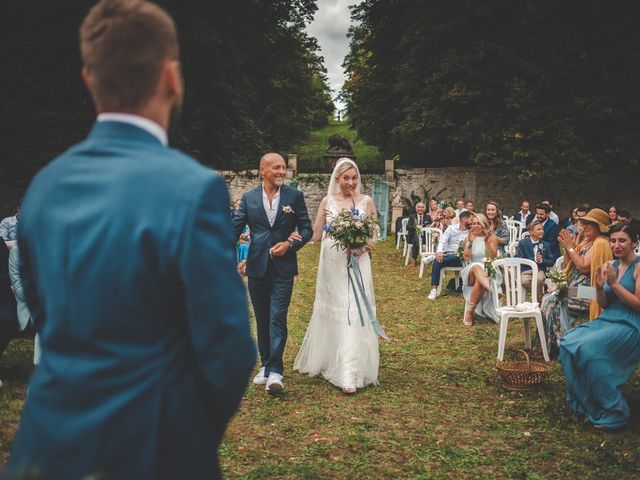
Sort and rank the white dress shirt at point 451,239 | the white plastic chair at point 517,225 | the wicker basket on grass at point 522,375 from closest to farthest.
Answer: the wicker basket on grass at point 522,375 → the white dress shirt at point 451,239 → the white plastic chair at point 517,225

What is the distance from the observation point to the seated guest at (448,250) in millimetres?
10948

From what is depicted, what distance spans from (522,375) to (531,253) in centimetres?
391

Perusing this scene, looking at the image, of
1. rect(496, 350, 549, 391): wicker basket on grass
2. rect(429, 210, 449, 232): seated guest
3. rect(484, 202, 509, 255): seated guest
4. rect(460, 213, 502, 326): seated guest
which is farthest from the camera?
rect(429, 210, 449, 232): seated guest

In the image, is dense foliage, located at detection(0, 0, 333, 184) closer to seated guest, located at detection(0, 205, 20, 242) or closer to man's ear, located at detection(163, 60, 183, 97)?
seated guest, located at detection(0, 205, 20, 242)

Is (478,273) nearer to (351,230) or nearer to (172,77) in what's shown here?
(351,230)

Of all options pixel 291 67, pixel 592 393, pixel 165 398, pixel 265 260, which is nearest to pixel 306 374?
pixel 265 260

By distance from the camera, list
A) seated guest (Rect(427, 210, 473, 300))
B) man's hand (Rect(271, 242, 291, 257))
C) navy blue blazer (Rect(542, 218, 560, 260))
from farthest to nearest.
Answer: seated guest (Rect(427, 210, 473, 300)) < navy blue blazer (Rect(542, 218, 560, 260)) < man's hand (Rect(271, 242, 291, 257))

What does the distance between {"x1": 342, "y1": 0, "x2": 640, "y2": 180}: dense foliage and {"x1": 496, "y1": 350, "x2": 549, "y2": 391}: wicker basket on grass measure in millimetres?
16686

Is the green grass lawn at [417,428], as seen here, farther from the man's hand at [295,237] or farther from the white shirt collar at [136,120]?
the white shirt collar at [136,120]

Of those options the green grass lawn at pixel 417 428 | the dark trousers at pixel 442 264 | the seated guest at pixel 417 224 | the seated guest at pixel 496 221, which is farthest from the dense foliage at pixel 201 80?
the green grass lawn at pixel 417 428

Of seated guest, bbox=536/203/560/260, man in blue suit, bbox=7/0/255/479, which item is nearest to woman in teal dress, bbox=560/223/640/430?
man in blue suit, bbox=7/0/255/479

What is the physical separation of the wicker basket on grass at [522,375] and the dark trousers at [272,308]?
218 centimetres

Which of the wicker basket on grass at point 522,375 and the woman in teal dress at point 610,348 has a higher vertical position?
the woman in teal dress at point 610,348

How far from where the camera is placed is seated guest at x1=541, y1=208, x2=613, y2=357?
19.2 feet
